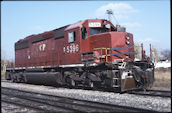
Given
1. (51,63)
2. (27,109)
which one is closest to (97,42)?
(51,63)

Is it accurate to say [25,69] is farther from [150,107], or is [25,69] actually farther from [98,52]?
[150,107]

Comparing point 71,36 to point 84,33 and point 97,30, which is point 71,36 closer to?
point 84,33

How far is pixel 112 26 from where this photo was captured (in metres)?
12.3

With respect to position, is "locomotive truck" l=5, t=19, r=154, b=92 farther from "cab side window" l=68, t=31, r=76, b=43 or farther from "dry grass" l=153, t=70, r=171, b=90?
"dry grass" l=153, t=70, r=171, b=90

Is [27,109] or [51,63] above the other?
[51,63]

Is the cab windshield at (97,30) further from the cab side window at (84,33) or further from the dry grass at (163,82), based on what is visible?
the dry grass at (163,82)

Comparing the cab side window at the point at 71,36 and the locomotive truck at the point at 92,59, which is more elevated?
the cab side window at the point at 71,36

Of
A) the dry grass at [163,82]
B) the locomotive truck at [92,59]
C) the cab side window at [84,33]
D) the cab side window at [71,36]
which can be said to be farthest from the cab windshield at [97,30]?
the dry grass at [163,82]

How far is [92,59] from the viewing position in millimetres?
11141

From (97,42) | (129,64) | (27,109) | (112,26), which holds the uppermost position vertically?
(112,26)

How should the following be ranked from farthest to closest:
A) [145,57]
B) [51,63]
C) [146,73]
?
[51,63] → [145,57] → [146,73]

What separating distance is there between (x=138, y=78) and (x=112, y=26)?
364 cm

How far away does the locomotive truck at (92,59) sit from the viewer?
10.3 meters

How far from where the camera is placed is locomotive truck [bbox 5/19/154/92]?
1030 cm
